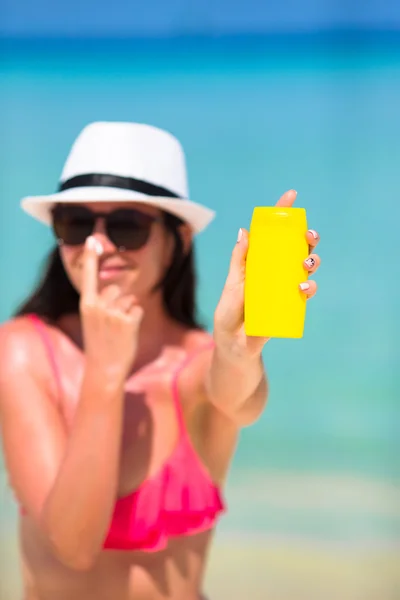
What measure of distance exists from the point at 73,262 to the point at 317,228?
65cm

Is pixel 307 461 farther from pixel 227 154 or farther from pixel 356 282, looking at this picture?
pixel 227 154

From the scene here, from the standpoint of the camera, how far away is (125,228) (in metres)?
1.78

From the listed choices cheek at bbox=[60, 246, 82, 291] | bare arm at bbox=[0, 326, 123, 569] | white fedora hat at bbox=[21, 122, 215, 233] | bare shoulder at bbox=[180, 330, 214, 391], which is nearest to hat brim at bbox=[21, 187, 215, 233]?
white fedora hat at bbox=[21, 122, 215, 233]

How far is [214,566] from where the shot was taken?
2.06m

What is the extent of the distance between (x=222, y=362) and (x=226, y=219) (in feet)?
1.99

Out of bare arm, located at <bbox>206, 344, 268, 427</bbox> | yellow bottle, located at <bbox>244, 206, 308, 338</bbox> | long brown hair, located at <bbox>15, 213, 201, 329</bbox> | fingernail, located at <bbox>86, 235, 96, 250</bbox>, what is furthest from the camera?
long brown hair, located at <bbox>15, 213, 201, 329</bbox>

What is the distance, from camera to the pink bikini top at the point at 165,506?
171 cm

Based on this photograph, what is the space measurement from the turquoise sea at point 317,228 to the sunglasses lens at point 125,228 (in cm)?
32

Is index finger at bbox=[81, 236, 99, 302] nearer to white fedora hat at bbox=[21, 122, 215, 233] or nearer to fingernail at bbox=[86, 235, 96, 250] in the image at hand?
fingernail at bbox=[86, 235, 96, 250]

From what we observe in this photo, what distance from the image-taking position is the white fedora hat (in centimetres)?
175

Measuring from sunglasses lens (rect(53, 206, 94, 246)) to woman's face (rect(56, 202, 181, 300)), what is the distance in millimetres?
11

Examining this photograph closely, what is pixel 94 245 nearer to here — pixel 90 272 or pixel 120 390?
pixel 90 272

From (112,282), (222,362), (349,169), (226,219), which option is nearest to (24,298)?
(112,282)

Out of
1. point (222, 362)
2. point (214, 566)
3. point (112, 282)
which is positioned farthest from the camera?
point (214, 566)
